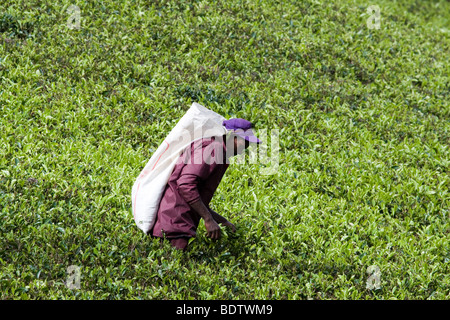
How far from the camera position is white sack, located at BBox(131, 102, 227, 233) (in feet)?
18.0

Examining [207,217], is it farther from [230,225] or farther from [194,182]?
[230,225]

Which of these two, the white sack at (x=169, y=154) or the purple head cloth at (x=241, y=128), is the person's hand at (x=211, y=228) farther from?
the purple head cloth at (x=241, y=128)

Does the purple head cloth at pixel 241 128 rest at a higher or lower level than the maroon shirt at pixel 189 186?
higher

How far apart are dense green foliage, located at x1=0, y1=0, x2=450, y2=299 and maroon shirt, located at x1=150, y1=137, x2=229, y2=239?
28 centimetres

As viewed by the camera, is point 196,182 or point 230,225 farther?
point 230,225

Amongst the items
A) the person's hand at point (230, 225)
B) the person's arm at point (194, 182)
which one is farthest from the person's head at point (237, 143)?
the person's hand at point (230, 225)

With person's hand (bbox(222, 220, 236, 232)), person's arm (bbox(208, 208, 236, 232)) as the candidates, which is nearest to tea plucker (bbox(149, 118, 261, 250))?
person's arm (bbox(208, 208, 236, 232))

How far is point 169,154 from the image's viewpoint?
5547mm

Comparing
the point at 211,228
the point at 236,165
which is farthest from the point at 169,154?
the point at 236,165

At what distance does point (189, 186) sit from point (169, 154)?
1.53ft

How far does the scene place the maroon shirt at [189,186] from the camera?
527cm

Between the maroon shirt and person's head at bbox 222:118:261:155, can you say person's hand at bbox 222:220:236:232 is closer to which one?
the maroon shirt

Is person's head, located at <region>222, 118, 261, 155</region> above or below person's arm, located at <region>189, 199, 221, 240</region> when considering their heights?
above

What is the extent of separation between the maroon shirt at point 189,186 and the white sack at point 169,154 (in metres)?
0.06
